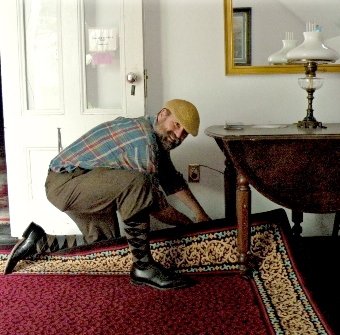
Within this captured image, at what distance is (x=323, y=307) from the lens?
6.69ft

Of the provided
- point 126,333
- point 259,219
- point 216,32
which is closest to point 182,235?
point 259,219

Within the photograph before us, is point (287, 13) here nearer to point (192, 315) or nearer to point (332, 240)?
point (332, 240)

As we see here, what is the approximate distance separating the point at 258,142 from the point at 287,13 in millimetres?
1117

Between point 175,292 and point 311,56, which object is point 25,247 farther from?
point 311,56

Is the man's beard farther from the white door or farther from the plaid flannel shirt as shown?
the white door

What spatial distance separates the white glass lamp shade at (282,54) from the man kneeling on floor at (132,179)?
783mm

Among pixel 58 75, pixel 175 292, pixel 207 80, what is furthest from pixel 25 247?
pixel 207 80

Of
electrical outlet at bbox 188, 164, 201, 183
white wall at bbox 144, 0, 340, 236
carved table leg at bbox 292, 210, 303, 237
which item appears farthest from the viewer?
electrical outlet at bbox 188, 164, 201, 183

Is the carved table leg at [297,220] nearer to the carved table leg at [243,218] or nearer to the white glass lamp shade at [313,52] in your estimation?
the carved table leg at [243,218]

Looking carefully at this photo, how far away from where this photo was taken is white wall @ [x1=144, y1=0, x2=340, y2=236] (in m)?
2.95

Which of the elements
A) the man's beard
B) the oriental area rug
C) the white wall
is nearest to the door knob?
the white wall

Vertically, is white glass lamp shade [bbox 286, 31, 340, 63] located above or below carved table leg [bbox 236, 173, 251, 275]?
above

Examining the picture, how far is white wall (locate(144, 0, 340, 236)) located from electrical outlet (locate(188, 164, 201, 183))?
108 millimetres

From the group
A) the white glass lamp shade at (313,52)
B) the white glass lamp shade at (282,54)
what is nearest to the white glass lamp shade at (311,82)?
the white glass lamp shade at (313,52)
